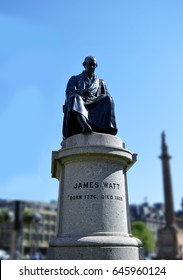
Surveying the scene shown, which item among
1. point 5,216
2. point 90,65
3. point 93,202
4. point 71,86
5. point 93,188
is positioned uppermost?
point 5,216

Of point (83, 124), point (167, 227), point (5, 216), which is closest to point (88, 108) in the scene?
point (83, 124)

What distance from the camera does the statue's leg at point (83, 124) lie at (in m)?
7.69

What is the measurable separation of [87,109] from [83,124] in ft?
2.15

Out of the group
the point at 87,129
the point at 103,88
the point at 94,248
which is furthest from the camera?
the point at 103,88

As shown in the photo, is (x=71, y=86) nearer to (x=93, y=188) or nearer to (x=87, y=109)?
(x=87, y=109)

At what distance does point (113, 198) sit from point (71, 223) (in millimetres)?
949

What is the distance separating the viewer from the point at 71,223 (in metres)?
7.11

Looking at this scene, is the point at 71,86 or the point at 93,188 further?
the point at 71,86

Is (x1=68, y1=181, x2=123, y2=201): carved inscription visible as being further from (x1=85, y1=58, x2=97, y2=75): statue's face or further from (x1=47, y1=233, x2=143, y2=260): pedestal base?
(x1=85, y1=58, x2=97, y2=75): statue's face

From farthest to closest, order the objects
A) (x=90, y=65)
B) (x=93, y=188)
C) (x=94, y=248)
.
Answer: (x=90, y=65) → (x=93, y=188) → (x=94, y=248)

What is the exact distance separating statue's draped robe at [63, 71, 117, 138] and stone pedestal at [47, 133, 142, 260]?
0.48 m

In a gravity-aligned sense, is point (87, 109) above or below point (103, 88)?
below

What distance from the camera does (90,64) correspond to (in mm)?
9031

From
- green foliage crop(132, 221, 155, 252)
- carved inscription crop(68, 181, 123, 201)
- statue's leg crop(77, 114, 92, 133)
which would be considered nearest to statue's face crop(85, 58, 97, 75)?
statue's leg crop(77, 114, 92, 133)
